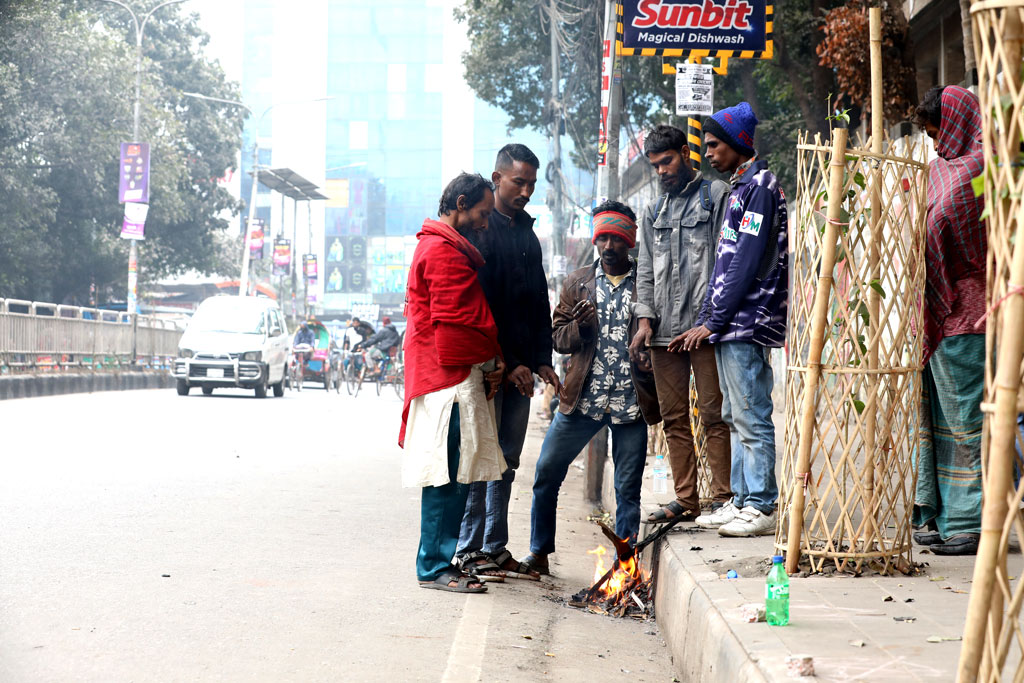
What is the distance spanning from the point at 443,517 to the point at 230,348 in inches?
643

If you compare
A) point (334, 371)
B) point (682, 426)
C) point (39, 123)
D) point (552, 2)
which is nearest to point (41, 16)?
point (39, 123)

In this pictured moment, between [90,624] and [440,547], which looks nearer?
[90,624]

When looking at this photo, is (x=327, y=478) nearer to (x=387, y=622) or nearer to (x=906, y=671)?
(x=387, y=622)

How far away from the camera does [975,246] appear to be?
4848mm

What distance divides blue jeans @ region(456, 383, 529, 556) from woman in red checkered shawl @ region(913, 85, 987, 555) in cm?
191

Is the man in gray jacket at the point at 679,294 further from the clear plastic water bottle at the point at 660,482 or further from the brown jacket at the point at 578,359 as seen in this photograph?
the clear plastic water bottle at the point at 660,482

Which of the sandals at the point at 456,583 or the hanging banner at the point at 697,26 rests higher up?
the hanging banner at the point at 697,26

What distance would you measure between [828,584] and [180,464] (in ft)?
21.1

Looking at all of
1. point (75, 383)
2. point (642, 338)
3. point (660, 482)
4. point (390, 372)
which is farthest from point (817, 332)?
point (390, 372)

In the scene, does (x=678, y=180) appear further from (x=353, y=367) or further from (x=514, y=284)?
(x=353, y=367)

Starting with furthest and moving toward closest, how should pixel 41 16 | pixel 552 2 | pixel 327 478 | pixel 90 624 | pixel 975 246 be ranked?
pixel 41 16 < pixel 552 2 < pixel 327 478 < pixel 975 246 < pixel 90 624

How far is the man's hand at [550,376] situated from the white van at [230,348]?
15.7m

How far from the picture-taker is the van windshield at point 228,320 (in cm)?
2136

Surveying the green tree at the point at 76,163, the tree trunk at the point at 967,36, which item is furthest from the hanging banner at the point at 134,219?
the tree trunk at the point at 967,36
